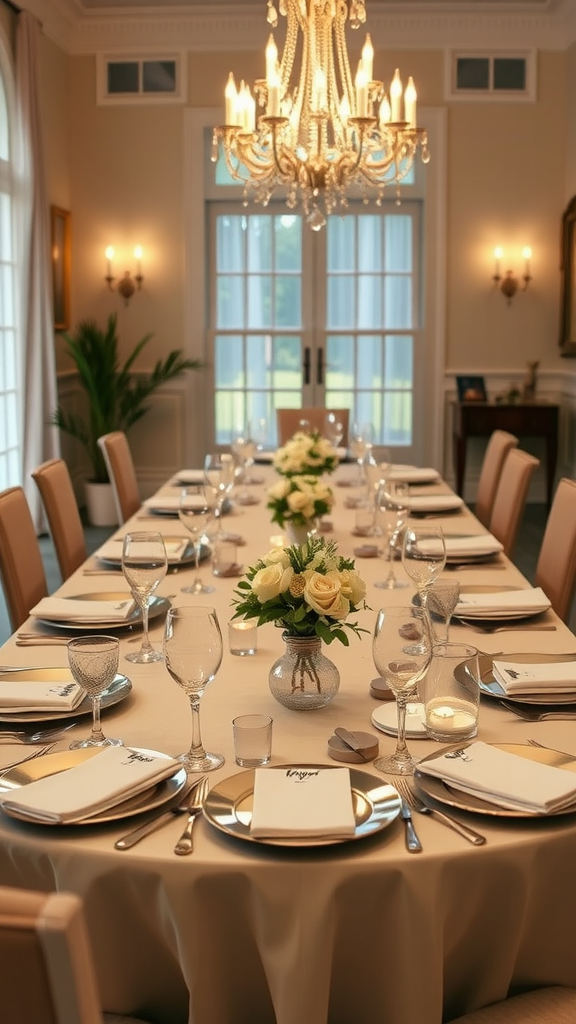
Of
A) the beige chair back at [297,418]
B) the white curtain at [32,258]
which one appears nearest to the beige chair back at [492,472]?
the beige chair back at [297,418]

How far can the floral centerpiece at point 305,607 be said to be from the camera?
1815 mm

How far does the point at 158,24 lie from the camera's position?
791 centimetres

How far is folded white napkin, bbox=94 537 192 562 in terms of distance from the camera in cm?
306

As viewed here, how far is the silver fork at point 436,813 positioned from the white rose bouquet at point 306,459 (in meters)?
2.40

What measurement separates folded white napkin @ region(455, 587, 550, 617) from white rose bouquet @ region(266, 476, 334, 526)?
0.66m

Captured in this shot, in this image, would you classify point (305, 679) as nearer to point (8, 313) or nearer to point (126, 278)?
point (8, 313)

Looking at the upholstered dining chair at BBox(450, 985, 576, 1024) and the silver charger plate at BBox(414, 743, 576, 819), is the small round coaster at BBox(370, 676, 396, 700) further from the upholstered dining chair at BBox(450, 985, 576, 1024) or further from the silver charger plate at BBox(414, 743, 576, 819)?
the upholstered dining chair at BBox(450, 985, 576, 1024)

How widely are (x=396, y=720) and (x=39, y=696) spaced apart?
1.98 ft

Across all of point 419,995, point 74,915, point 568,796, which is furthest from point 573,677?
point 74,915

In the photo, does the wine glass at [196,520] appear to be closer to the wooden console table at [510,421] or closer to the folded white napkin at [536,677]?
the folded white napkin at [536,677]

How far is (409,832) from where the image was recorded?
1440 mm

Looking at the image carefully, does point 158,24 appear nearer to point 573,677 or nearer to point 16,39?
point 16,39

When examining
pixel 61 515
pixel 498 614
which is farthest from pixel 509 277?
pixel 498 614

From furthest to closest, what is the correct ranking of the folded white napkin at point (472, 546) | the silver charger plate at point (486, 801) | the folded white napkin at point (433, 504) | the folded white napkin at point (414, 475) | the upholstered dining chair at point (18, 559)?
the folded white napkin at point (414, 475), the folded white napkin at point (433, 504), the folded white napkin at point (472, 546), the upholstered dining chair at point (18, 559), the silver charger plate at point (486, 801)
